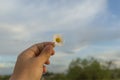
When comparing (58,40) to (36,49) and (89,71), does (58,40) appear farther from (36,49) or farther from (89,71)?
(89,71)

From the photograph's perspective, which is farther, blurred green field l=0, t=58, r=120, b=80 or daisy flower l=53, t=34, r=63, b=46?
blurred green field l=0, t=58, r=120, b=80

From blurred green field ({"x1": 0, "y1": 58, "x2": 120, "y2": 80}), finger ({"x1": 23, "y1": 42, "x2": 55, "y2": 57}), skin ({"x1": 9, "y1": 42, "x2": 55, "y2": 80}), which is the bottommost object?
skin ({"x1": 9, "y1": 42, "x2": 55, "y2": 80})

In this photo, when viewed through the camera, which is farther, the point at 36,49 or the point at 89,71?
the point at 89,71

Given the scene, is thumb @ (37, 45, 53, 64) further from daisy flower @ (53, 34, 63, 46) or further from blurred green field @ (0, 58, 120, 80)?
blurred green field @ (0, 58, 120, 80)

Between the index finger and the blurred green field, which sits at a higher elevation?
the blurred green field

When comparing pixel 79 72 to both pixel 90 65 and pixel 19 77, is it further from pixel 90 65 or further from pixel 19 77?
pixel 19 77

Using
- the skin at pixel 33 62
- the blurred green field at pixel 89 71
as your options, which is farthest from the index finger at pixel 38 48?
the blurred green field at pixel 89 71

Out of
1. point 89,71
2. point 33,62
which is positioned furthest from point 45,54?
point 89,71

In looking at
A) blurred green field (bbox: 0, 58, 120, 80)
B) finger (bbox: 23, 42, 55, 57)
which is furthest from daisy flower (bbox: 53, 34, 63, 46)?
blurred green field (bbox: 0, 58, 120, 80)

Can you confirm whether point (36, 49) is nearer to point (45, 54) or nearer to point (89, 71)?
point (45, 54)
